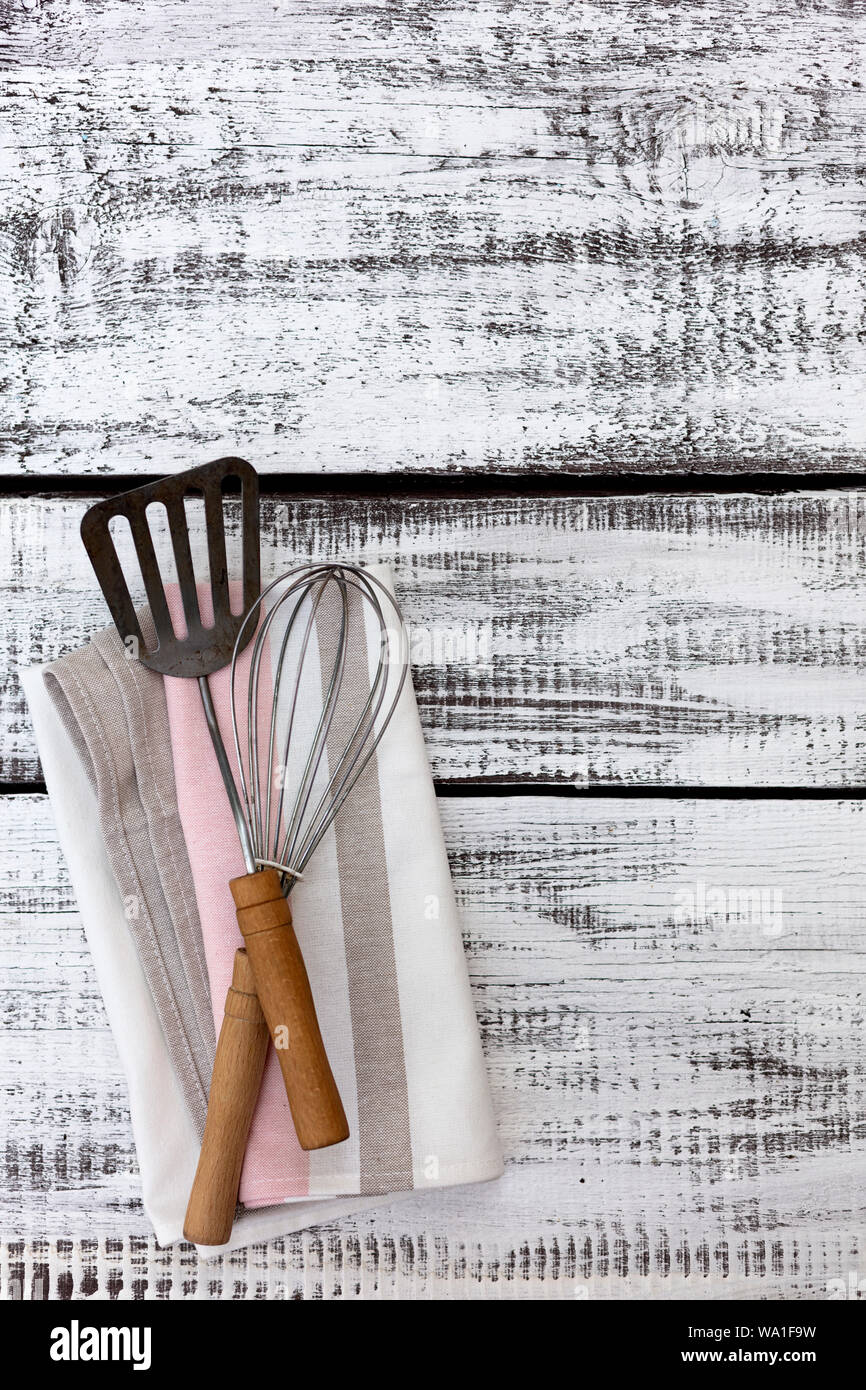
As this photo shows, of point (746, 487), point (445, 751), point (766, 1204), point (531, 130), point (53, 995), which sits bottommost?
point (766, 1204)

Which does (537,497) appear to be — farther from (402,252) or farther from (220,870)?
(220,870)

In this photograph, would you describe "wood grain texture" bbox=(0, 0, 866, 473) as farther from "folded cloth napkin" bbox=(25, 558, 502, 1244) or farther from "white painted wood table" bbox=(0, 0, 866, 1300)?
"folded cloth napkin" bbox=(25, 558, 502, 1244)

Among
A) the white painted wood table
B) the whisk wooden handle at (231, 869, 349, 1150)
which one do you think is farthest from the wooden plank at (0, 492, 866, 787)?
the whisk wooden handle at (231, 869, 349, 1150)

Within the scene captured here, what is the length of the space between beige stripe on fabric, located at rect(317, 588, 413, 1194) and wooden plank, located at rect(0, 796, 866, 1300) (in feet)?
0.17

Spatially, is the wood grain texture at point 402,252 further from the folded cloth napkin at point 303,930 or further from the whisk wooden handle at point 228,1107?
the whisk wooden handle at point 228,1107

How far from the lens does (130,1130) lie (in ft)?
1.81

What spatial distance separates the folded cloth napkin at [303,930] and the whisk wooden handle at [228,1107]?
0.03m

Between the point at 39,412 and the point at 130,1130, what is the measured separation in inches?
15.8

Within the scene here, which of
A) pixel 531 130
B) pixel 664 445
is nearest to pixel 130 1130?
pixel 664 445

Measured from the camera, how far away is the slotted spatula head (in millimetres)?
512

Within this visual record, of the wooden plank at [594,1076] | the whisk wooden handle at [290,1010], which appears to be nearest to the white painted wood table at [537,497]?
the wooden plank at [594,1076]

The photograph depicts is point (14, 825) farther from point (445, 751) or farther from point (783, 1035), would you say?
point (783, 1035)

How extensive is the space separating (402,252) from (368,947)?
39 cm

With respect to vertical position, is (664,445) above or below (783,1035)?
above
